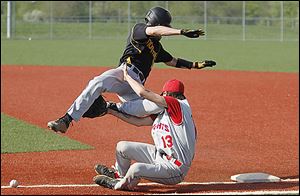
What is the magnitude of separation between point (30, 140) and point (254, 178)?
4624 mm

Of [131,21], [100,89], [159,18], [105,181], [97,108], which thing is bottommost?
[131,21]

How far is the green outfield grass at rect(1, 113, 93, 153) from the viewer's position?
11.4m

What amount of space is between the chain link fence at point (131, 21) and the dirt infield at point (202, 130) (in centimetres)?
2649

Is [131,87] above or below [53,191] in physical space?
above

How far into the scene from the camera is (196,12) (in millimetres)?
56156

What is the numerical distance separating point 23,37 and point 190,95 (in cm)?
3253

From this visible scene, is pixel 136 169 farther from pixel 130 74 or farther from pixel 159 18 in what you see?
pixel 159 18

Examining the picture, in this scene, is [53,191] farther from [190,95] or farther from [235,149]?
[190,95]

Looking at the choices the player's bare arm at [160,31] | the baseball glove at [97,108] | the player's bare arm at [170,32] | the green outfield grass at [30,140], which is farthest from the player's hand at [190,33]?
the green outfield grass at [30,140]

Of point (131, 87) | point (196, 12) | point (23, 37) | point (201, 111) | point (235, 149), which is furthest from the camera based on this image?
point (196, 12)

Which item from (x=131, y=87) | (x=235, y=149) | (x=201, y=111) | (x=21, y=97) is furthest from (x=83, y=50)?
(x=131, y=87)

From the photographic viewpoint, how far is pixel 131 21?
5331cm

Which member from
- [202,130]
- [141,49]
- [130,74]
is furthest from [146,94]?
[202,130]

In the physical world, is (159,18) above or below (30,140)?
above
